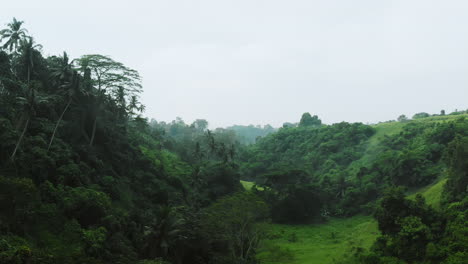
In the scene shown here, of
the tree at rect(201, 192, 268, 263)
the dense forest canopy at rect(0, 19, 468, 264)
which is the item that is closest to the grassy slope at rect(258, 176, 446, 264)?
the dense forest canopy at rect(0, 19, 468, 264)

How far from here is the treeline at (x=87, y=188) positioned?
27.9 meters

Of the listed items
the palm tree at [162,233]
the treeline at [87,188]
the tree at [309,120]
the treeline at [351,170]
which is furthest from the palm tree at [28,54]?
the tree at [309,120]

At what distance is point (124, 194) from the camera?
43.1m

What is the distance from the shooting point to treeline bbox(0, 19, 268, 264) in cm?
2791

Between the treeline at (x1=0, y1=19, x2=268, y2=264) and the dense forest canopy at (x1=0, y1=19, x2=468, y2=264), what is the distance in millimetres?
119

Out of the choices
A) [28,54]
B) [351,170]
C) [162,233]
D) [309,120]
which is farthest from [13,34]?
[309,120]

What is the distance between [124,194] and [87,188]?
7.07 meters

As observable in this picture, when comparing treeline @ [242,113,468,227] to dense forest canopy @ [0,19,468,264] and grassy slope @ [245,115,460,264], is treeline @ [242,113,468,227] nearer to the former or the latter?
dense forest canopy @ [0,19,468,264]

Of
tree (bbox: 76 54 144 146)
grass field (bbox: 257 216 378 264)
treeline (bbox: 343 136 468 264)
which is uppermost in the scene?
tree (bbox: 76 54 144 146)

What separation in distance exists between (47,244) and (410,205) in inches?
1313

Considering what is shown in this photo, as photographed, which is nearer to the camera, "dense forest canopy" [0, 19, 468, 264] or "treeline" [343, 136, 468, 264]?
"dense forest canopy" [0, 19, 468, 264]

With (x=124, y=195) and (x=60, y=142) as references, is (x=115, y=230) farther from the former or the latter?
(x=60, y=142)

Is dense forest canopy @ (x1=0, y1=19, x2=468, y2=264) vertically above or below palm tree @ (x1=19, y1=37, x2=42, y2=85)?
below

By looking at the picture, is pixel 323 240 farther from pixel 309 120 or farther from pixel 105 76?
pixel 309 120
